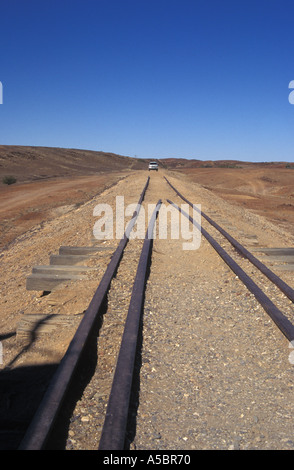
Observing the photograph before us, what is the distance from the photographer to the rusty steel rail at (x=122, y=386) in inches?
98.8

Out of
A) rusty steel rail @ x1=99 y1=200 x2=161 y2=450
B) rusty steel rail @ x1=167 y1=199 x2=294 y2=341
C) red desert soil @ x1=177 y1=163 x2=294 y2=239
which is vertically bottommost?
rusty steel rail @ x1=99 y1=200 x2=161 y2=450

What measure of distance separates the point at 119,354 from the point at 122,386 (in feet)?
1.70

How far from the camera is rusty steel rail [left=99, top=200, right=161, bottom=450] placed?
2510 mm

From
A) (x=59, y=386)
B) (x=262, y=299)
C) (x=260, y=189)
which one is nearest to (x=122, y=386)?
(x=59, y=386)

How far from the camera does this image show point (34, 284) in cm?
595

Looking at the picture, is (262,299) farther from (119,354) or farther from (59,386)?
(59,386)

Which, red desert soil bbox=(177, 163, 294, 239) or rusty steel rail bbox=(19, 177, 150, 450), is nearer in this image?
rusty steel rail bbox=(19, 177, 150, 450)

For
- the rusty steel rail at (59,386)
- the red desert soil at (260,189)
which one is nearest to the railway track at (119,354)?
the rusty steel rail at (59,386)

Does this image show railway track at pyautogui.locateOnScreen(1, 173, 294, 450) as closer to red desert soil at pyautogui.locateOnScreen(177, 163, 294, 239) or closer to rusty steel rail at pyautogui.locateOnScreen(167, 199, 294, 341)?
rusty steel rail at pyautogui.locateOnScreen(167, 199, 294, 341)

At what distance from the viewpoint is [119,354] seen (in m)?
3.56

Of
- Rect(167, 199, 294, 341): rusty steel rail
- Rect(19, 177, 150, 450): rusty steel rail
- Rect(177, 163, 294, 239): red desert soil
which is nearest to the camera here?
Rect(19, 177, 150, 450): rusty steel rail

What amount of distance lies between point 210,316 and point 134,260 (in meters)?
2.38

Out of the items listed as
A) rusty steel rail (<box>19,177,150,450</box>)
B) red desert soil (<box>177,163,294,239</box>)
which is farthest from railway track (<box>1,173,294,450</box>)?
red desert soil (<box>177,163,294,239</box>)

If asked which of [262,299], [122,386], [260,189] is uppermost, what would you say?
[260,189]
